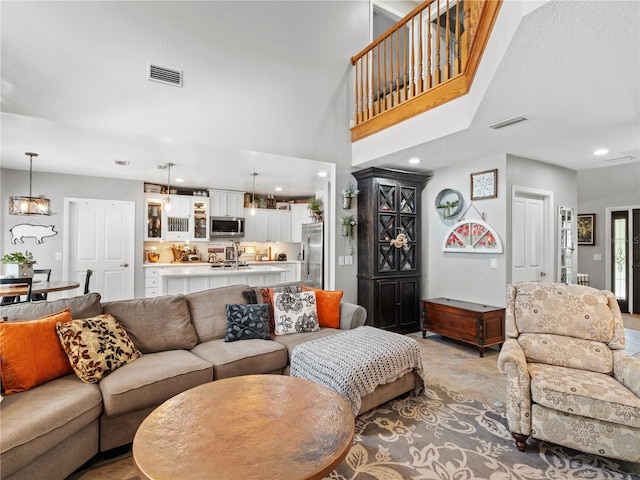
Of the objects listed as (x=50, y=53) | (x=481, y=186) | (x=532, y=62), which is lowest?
(x=481, y=186)

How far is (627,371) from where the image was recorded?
2094mm

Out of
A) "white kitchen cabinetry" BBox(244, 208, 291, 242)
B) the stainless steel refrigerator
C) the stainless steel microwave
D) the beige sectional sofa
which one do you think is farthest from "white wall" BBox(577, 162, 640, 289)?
the stainless steel microwave

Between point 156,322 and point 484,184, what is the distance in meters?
4.02

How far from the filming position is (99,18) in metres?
2.99

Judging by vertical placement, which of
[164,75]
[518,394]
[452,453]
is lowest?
[452,453]

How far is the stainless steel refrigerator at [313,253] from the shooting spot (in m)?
6.36

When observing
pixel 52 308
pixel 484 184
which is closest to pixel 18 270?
pixel 52 308

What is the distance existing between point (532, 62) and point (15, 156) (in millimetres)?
5941

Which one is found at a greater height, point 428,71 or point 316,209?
point 428,71

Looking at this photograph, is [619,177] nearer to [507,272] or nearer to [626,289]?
[626,289]

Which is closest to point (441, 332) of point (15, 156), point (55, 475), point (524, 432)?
point (524, 432)

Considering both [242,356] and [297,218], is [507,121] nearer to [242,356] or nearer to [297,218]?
[242,356]

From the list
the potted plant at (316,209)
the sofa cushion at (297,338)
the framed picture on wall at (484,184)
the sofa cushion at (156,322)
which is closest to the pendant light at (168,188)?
the potted plant at (316,209)

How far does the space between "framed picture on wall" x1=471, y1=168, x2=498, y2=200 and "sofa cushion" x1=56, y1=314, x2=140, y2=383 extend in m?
4.18
